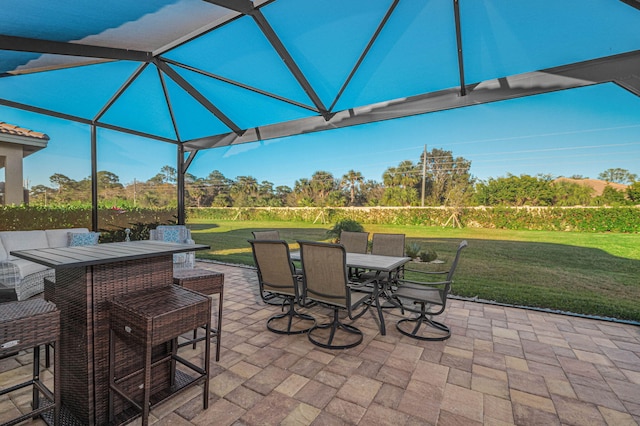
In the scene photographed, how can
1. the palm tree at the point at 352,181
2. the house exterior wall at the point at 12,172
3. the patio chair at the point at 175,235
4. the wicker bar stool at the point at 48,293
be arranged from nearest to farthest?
the wicker bar stool at the point at 48,293 < the house exterior wall at the point at 12,172 < the patio chair at the point at 175,235 < the palm tree at the point at 352,181

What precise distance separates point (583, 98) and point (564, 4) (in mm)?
3668

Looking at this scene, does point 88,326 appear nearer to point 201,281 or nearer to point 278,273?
point 201,281

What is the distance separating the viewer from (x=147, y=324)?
1.45 m

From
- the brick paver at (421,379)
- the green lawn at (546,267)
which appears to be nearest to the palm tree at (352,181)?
the green lawn at (546,267)

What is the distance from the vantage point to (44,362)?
95.0 inches

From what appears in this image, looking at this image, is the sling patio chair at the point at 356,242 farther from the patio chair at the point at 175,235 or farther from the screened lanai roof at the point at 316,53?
the patio chair at the point at 175,235

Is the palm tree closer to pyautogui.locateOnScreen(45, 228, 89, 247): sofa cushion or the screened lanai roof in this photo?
the screened lanai roof

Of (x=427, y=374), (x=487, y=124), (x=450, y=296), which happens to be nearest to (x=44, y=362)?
(x=427, y=374)

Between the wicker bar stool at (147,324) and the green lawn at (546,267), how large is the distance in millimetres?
2414

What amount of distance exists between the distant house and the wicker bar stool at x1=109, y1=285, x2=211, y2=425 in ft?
16.9

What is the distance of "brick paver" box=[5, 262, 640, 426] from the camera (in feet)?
5.98

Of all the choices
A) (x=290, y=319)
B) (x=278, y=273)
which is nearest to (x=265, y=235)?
(x=278, y=273)

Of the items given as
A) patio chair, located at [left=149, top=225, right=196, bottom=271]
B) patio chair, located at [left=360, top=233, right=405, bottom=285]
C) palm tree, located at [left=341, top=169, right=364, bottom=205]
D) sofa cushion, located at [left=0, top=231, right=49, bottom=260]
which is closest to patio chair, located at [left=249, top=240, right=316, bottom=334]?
patio chair, located at [left=360, top=233, right=405, bottom=285]

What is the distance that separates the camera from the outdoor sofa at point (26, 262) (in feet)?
11.8
